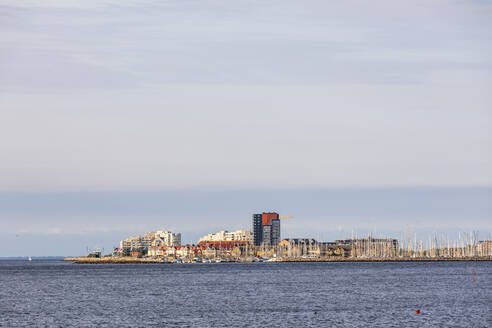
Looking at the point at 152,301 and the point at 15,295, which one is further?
the point at 15,295

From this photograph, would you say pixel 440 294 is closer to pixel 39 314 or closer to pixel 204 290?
pixel 204 290

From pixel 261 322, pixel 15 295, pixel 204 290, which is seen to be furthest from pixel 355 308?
pixel 15 295

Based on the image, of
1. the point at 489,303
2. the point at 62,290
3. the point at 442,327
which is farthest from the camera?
the point at 62,290

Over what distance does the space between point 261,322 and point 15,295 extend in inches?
2358

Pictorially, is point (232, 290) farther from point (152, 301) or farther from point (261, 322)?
point (261, 322)

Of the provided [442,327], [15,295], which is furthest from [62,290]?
[442,327]

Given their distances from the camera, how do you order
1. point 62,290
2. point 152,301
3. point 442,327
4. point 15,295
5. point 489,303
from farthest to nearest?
point 62,290 < point 15,295 < point 152,301 < point 489,303 < point 442,327

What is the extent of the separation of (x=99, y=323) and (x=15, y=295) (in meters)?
49.9

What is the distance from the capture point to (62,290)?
5369 inches

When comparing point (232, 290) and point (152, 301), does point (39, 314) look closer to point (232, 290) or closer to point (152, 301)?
point (152, 301)

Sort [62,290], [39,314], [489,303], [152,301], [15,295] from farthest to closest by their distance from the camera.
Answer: [62,290] → [15,295] → [152,301] → [489,303] → [39,314]

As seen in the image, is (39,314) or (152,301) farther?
(152,301)

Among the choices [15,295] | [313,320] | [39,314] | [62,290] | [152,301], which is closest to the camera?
[313,320]

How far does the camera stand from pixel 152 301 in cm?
10606
